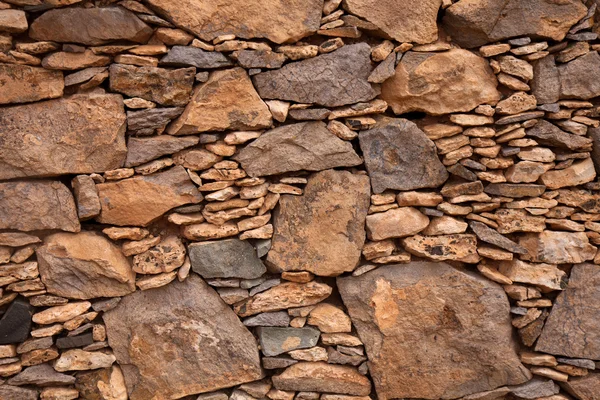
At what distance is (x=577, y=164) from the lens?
2771 millimetres

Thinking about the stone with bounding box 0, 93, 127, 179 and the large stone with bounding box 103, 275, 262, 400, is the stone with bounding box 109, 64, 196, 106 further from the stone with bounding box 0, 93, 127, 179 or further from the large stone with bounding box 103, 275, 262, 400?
the large stone with bounding box 103, 275, 262, 400

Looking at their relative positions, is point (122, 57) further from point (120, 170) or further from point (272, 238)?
point (272, 238)

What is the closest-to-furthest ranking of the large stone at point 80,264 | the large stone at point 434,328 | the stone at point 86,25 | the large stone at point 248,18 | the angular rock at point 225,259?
the stone at point 86,25 → the large stone at point 248,18 → the large stone at point 80,264 → the angular rock at point 225,259 → the large stone at point 434,328

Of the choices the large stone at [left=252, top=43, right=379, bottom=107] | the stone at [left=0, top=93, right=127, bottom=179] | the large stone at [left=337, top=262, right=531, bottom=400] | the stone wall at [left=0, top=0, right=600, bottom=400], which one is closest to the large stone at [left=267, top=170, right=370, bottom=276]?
the stone wall at [left=0, top=0, right=600, bottom=400]

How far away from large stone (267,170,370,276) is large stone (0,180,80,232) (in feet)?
3.65

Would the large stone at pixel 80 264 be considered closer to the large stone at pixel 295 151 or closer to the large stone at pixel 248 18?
the large stone at pixel 295 151

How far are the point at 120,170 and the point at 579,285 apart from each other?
2664mm

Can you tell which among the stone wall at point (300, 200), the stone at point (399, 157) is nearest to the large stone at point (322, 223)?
the stone wall at point (300, 200)

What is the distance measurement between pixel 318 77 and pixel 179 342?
5.51 ft

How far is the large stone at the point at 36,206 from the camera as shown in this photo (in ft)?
8.32

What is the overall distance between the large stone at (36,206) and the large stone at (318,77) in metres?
1.19

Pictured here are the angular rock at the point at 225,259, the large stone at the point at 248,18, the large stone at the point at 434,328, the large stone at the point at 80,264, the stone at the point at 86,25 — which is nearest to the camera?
the stone at the point at 86,25

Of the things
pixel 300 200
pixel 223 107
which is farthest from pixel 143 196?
pixel 300 200

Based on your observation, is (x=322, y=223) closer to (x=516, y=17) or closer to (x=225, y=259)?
(x=225, y=259)
